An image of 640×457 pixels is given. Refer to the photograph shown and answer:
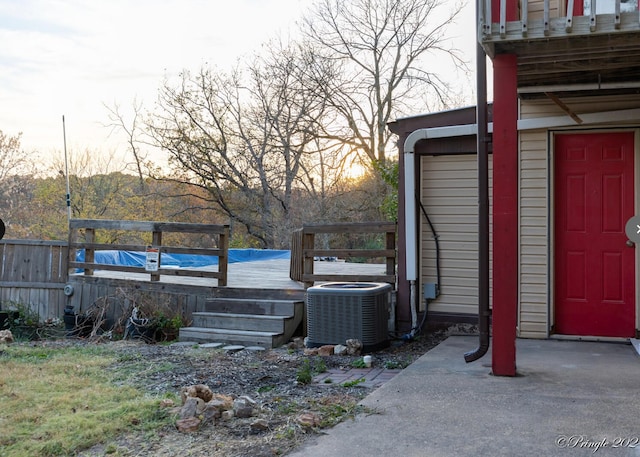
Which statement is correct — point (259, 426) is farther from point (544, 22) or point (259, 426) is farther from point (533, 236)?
point (533, 236)

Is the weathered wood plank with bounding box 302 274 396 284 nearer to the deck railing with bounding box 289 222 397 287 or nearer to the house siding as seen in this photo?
the deck railing with bounding box 289 222 397 287

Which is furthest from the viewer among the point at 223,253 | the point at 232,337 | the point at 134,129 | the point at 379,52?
the point at 134,129

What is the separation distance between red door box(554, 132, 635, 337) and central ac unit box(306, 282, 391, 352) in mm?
1884

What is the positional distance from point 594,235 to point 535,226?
1.91 feet

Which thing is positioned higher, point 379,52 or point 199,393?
point 379,52

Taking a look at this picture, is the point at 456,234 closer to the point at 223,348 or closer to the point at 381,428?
the point at 223,348

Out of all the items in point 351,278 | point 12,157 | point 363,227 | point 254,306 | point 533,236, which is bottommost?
point 254,306

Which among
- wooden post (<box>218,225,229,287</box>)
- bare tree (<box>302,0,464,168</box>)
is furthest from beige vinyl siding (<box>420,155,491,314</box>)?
bare tree (<box>302,0,464,168</box>)

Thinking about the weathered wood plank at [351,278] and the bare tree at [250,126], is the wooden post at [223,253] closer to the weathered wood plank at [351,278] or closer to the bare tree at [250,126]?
the weathered wood plank at [351,278]

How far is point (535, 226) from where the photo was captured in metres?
6.38

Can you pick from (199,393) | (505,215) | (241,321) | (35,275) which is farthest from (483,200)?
(35,275)

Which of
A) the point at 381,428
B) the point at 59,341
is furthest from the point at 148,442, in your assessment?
the point at 59,341

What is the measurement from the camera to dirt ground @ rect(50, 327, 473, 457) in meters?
3.19

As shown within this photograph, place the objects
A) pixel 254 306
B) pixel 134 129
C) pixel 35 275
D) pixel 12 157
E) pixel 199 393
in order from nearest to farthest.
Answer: pixel 199 393 < pixel 254 306 < pixel 35 275 < pixel 134 129 < pixel 12 157
